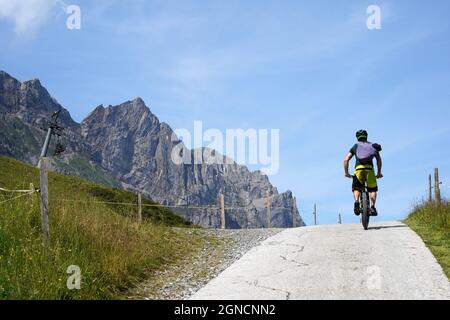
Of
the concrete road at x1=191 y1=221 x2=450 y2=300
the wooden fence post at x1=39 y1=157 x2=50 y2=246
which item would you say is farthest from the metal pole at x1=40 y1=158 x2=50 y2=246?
the concrete road at x1=191 y1=221 x2=450 y2=300

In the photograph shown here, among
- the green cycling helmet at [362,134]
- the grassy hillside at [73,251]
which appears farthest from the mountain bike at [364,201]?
the grassy hillside at [73,251]

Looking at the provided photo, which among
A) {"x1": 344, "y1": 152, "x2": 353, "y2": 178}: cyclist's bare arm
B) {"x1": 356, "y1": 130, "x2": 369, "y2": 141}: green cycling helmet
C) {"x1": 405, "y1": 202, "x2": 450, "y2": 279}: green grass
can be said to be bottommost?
{"x1": 405, "y1": 202, "x2": 450, "y2": 279}: green grass

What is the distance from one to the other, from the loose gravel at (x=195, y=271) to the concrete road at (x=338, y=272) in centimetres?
51

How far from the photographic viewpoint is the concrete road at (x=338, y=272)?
19.0 ft

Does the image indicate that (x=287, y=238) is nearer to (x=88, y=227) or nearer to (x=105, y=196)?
(x=88, y=227)

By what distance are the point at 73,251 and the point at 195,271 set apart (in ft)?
7.91

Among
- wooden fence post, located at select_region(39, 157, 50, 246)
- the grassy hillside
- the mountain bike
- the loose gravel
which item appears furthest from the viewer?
the mountain bike

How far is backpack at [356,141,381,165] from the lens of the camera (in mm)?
10102

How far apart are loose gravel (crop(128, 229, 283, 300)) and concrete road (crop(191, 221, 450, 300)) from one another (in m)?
0.51

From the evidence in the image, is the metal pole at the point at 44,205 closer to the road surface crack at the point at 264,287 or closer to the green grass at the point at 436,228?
the road surface crack at the point at 264,287

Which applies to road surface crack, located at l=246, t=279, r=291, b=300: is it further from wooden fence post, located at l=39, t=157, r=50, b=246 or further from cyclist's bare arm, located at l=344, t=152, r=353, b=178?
cyclist's bare arm, located at l=344, t=152, r=353, b=178

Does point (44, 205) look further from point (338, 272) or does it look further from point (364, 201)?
point (364, 201)

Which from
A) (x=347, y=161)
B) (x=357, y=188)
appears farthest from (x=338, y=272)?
(x=347, y=161)

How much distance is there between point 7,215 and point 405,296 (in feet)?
21.2
